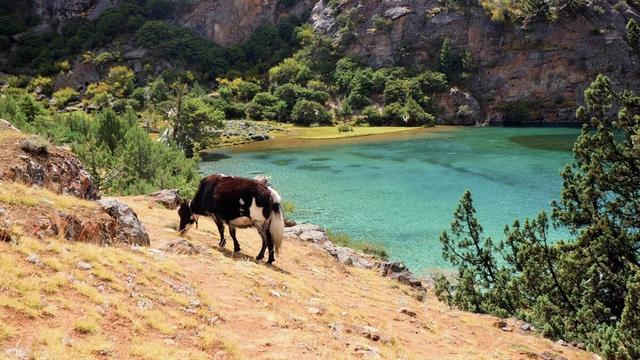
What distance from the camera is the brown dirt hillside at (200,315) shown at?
747 centimetres

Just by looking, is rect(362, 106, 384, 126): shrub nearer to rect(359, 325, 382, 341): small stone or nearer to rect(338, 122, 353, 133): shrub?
rect(338, 122, 353, 133): shrub

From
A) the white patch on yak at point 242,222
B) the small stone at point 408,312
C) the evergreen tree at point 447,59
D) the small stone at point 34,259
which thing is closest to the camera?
the small stone at point 34,259

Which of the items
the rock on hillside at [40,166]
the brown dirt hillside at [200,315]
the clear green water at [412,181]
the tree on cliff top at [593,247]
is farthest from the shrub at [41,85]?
the tree on cliff top at [593,247]

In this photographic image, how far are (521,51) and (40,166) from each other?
118 metres

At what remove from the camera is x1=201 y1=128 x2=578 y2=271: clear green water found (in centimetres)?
3622

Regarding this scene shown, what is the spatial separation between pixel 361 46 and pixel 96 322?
401 ft

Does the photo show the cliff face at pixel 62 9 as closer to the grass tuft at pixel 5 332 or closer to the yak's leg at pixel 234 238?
the yak's leg at pixel 234 238

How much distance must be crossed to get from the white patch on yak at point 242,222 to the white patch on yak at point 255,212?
239 millimetres

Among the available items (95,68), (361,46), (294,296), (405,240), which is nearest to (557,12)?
(361,46)

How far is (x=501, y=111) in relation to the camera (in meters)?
113

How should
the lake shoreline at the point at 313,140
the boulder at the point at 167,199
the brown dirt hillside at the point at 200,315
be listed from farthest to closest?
the lake shoreline at the point at 313,140 < the boulder at the point at 167,199 < the brown dirt hillside at the point at 200,315

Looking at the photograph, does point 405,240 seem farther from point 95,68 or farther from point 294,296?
point 95,68

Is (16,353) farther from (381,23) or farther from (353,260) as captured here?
(381,23)

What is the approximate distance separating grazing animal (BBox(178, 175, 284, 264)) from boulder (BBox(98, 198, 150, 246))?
2530 mm
